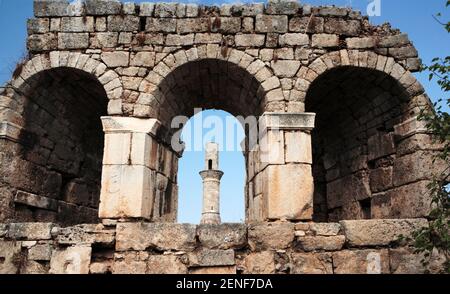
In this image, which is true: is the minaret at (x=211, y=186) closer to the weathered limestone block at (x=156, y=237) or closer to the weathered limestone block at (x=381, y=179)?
the weathered limestone block at (x=381, y=179)

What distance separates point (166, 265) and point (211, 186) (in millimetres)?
14078

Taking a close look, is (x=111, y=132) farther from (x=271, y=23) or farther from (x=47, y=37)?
(x=271, y=23)

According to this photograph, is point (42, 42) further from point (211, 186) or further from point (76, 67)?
point (211, 186)

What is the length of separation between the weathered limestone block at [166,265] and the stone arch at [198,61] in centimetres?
201

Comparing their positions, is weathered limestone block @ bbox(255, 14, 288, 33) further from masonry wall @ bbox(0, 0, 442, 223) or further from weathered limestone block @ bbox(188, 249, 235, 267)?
weathered limestone block @ bbox(188, 249, 235, 267)

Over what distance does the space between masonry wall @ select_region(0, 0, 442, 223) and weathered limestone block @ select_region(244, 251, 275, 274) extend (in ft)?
2.63

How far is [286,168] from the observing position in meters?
5.78

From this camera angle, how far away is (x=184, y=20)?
6.41 meters

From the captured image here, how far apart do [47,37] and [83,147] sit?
225 centimetres

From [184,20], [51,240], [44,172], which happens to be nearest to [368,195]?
[184,20]

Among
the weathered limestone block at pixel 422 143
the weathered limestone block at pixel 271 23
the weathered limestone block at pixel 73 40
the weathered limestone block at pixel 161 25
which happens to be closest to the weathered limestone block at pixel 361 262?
the weathered limestone block at pixel 422 143

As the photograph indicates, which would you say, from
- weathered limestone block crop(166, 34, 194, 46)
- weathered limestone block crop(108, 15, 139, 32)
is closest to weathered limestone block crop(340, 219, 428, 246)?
weathered limestone block crop(166, 34, 194, 46)

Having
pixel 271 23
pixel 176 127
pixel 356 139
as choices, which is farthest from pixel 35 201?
pixel 356 139

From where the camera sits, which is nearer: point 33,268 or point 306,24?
point 33,268
